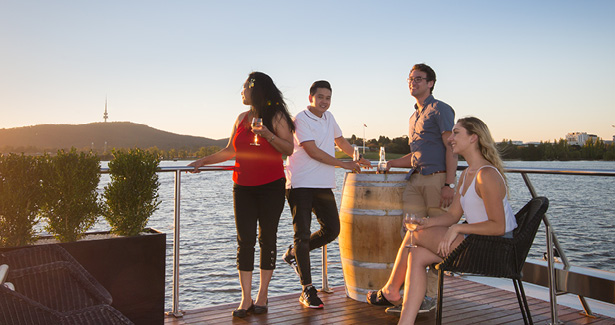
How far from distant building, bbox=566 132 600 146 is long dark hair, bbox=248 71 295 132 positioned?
5259 centimetres

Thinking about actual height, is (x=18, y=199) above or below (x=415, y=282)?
above

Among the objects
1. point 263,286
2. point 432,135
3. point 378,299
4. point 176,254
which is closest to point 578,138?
point 432,135

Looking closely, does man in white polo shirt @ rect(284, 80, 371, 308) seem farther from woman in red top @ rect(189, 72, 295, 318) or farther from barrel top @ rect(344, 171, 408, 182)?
woman in red top @ rect(189, 72, 295, 318)

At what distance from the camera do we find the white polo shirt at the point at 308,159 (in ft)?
10.8

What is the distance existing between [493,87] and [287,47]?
51.7ft

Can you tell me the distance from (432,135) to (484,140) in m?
0.55

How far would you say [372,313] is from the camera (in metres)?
3.13

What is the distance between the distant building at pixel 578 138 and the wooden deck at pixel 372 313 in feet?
169

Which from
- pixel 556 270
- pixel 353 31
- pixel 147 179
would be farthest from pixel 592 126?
pixel 147 179

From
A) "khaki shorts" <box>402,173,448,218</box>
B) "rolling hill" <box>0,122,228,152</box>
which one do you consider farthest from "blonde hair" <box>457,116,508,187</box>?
"rolling hill" <box>0,122,228,152</box>

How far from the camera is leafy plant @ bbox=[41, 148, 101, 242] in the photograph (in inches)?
93.3

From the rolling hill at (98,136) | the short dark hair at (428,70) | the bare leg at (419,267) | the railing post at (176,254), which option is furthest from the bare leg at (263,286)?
the rolling hill at (98,136)

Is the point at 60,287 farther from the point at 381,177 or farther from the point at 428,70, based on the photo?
the point at 428,70

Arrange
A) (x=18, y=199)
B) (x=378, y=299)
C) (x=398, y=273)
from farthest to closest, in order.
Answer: (x=378, y=299), (x=398, y=273), (x=18, y=199)
